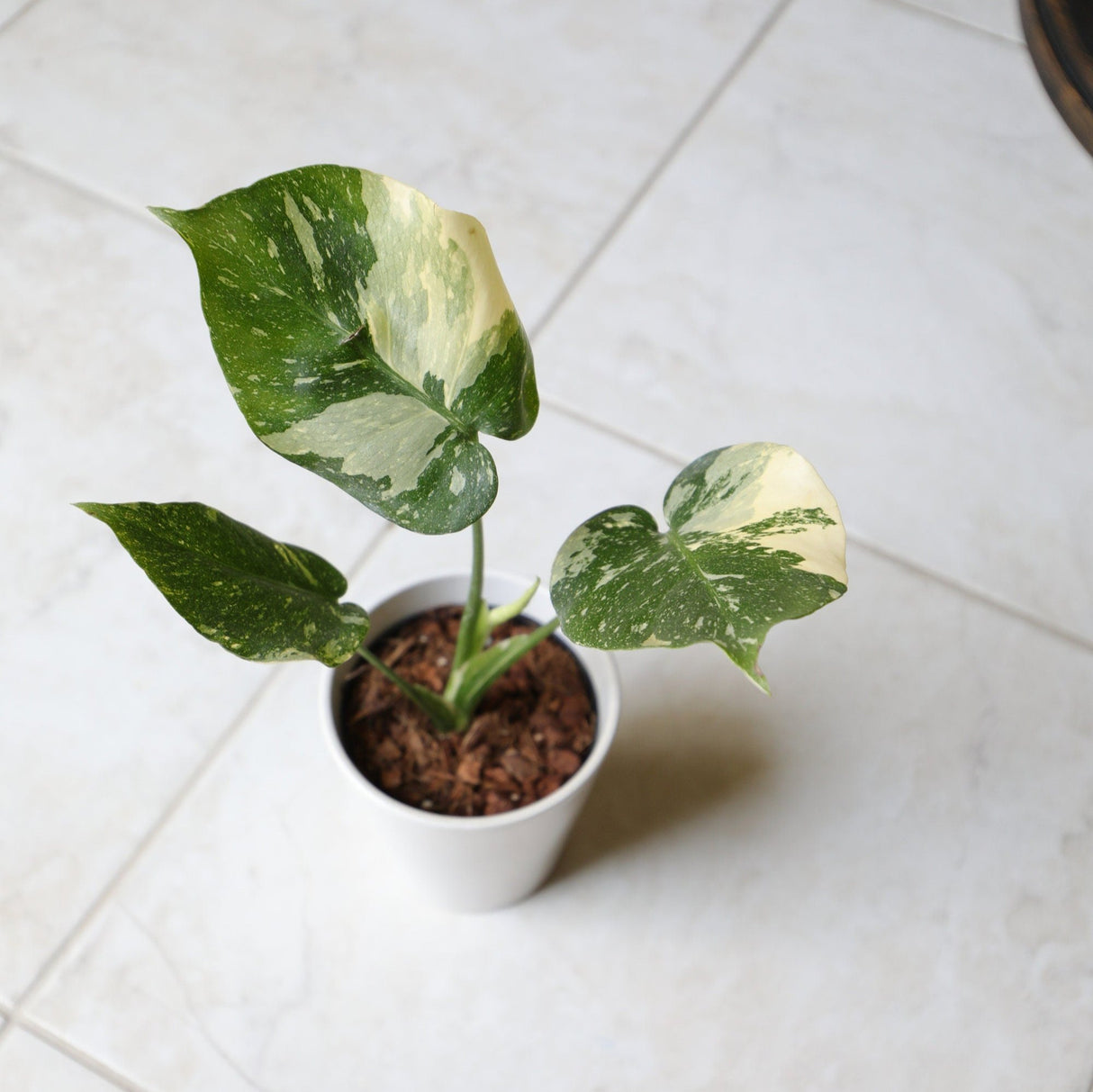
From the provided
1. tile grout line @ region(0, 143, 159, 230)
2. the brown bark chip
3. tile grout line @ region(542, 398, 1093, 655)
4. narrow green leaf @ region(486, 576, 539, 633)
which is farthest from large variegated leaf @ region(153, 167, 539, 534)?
tile grout line @ region(0, 143, 159, 230)

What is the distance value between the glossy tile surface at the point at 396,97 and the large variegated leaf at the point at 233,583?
69 cm

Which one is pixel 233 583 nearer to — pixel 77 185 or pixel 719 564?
pixel 719 564

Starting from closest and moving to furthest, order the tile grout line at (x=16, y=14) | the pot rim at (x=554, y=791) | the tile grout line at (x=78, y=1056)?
the pot rim at (x=554, y=791) < the tile grout line at (x=78, y=1056) < the tile grout line at (x=16, y=14)

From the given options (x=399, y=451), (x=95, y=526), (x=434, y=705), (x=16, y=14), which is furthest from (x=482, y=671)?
(x=16, y=14)

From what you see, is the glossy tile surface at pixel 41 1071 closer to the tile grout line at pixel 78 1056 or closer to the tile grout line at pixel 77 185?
the tile grout line at pixel 78 1056

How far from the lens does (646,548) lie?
0.53 metres

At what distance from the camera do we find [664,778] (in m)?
0.95

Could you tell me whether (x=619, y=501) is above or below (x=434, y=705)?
below

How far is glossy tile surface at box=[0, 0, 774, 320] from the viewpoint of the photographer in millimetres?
1287

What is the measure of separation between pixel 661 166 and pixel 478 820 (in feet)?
2.79

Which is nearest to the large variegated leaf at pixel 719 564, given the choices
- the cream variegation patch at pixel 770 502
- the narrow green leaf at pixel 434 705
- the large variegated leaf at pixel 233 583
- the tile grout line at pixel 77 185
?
the cream variegation patch at pixel 770 502

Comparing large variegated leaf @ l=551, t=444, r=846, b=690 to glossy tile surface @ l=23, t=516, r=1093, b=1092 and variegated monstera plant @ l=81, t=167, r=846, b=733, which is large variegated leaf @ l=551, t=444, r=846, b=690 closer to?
variegated monstera plant @ l=81, t=167, r=846, b=733

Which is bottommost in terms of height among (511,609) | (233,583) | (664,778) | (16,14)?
(664,778)

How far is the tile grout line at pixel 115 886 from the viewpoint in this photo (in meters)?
0.83
